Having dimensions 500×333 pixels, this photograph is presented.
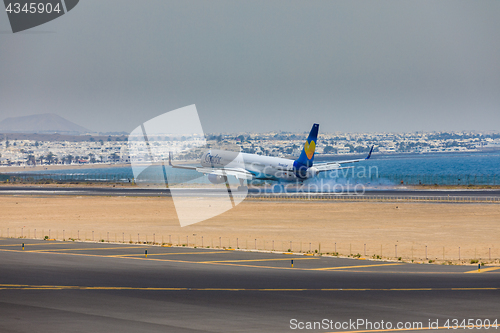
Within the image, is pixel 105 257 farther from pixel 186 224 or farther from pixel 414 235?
pixel 414 235

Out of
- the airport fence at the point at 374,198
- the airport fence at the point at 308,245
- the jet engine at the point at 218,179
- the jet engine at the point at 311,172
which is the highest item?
the jet engine at the point at 311,172

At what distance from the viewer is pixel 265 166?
104812 millimetres

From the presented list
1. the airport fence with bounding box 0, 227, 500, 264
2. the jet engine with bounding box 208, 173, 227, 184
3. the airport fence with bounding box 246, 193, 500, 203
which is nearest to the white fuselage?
the jet engine with bounding box 208, 173, 227, 184

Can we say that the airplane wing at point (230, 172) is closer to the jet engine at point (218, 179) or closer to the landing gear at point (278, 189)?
the jet engine at point (218, 179)

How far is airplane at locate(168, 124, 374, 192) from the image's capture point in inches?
3939

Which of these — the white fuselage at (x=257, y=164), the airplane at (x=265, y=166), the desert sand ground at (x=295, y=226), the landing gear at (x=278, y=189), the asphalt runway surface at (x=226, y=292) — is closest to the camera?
the asphalt runway surface at (x=226, y=292)

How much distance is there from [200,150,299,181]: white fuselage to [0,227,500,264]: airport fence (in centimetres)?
4391

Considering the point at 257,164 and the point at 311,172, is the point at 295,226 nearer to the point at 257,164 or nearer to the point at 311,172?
the point at 311,172

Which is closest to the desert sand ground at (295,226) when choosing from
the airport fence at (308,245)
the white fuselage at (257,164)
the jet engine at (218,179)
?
the airport fence at (308,245)

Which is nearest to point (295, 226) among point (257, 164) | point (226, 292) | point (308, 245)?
point (308, 245)

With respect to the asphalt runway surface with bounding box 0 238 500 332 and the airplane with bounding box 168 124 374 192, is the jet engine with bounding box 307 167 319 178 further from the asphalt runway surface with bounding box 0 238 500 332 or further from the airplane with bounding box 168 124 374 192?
the asphalt runway surface with bounding box 0 238 500 332

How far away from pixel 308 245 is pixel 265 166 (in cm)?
5300

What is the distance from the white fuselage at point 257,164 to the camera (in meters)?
102

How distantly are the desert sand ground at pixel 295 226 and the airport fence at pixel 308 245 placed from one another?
92 mm
